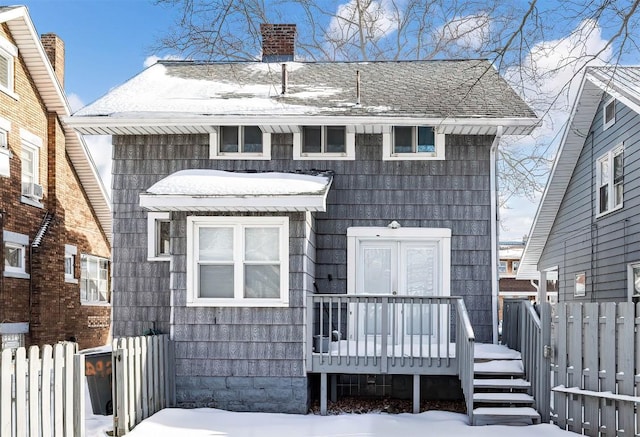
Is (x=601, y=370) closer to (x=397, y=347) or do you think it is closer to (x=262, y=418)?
(x=397, y=347)

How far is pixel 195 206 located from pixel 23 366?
3946mm

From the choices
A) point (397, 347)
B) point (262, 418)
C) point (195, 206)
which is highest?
point (195, 206)

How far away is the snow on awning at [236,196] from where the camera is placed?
31.2 feet

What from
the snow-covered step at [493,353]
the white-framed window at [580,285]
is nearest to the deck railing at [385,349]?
the snow-covered step at [493,353]

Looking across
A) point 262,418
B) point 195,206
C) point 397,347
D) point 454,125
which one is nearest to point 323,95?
point 454,125

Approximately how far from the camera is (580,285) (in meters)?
17.0

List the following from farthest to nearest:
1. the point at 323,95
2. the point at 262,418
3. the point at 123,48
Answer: the point at 123,48, the point at 323,95, the point at 262,418

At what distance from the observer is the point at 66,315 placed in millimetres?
16859

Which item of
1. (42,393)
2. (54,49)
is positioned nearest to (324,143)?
(42,393)

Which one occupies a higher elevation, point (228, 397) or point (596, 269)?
point (596, 269)

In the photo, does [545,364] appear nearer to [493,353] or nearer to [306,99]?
[493,353]

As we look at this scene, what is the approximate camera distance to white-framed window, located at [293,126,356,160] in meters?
11.1

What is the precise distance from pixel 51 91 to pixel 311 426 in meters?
10.9

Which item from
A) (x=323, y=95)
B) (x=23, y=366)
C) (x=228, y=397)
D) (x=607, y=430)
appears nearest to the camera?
(x=23, y=366)
